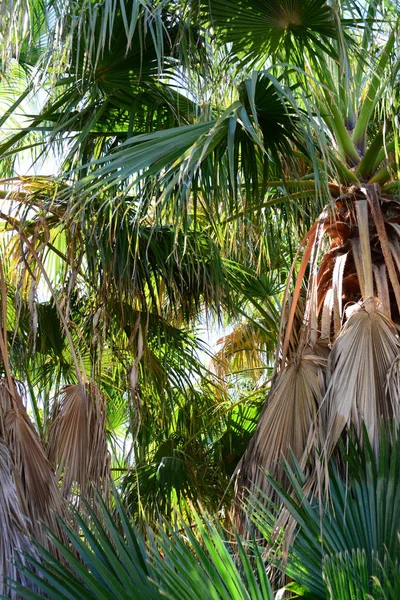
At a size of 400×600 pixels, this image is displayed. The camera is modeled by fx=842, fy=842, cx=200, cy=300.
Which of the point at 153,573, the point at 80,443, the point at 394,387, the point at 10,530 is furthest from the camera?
the point at 80,443

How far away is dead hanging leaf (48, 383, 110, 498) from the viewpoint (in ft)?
10.5

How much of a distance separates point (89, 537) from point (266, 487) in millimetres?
886

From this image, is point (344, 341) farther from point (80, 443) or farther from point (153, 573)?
point (153, 573)

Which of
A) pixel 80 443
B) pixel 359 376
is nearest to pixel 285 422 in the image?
pixel 359 376

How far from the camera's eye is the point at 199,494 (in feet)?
14.3

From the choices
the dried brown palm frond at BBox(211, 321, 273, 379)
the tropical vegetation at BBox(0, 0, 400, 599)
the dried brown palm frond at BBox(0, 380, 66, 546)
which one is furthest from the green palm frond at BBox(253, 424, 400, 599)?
the dried brown palm frond at BBox(211, 321, 273, 379)

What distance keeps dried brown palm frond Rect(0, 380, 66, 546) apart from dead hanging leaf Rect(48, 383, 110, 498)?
266 mm

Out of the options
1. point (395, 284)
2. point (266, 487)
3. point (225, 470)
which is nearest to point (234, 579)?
point (266, 487)

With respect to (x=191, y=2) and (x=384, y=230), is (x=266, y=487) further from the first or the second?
(x=191, y=2)

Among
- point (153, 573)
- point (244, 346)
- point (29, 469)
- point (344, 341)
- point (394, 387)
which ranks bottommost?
point (153, 573)

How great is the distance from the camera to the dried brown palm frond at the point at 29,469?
9.20 feet

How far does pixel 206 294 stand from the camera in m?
4.28

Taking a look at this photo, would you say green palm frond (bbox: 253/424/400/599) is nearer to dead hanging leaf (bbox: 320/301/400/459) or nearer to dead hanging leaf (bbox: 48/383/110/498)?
dead hanging leaf (bbox: 320/301/400/459)

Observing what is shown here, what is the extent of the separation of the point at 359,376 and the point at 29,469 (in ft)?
3.87
